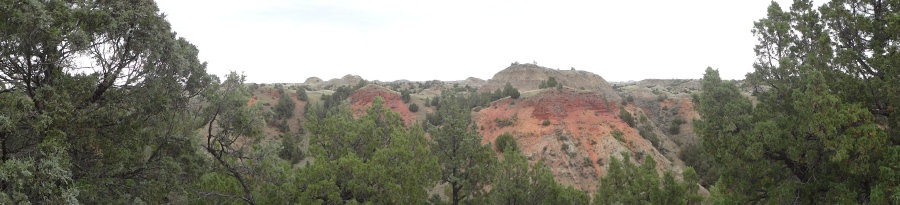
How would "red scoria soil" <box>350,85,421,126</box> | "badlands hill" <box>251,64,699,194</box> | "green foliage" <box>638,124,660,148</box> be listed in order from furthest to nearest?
"red scoria soil" <box>350,85,421,126</box> → "green foliage" <box>638,124,660,148</box> → "badlands hill" <box>251,64,699,194</box>

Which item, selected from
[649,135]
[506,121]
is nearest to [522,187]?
[506,121]

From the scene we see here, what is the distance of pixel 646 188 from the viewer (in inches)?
626

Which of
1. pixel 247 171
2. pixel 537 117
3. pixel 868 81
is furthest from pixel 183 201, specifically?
pixel 537 117

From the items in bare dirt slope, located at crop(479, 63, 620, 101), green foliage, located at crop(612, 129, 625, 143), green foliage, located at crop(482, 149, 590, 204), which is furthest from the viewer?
bare dirt slope, located at crop(479, 63, 620, 101)

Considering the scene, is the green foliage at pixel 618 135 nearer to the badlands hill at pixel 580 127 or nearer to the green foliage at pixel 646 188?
the badlands hill at pixel 580 127

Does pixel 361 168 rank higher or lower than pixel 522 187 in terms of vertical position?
higher

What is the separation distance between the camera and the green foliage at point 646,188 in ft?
48.9

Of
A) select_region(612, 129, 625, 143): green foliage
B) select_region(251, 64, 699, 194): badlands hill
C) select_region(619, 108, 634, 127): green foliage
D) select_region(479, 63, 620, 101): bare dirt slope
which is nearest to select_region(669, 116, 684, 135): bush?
select_region(251, 64, 699, 194): badlands hill

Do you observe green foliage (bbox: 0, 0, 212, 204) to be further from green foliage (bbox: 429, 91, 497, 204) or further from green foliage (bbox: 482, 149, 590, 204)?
green foliage (bbox: 429, 91, 497, 204)

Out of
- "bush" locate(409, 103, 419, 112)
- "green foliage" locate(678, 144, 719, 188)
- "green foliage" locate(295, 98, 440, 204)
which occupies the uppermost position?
"green foliage" locate(295, 98, 440, 204)

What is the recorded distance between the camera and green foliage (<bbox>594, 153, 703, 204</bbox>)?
587 inches

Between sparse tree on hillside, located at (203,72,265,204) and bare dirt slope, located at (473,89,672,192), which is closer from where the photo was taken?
sparse tree on hillside, located at (203,72,265,204)

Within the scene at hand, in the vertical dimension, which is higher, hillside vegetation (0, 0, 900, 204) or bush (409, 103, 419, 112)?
hillside vegetation (0, 0, 900, 204)

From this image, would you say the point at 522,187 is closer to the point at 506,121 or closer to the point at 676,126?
the point at 506,121
